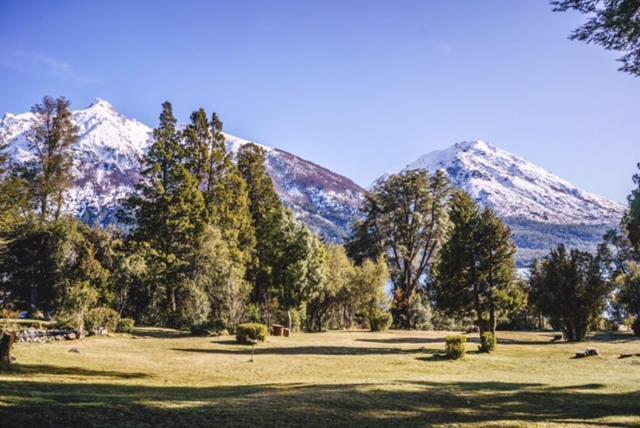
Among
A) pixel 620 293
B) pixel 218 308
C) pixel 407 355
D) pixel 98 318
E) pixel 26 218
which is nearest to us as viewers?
pixel 407 355

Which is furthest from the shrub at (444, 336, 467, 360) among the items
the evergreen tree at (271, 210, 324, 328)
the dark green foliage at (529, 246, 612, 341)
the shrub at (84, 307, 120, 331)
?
the shrub at (84, 307, 120, 331)

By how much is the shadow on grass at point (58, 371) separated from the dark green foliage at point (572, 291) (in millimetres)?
31079

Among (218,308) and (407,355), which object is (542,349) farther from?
(218,308)

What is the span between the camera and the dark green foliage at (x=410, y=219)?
52.3 m

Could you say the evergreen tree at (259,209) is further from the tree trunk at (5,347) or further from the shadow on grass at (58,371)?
the tree trunk at (5,347)

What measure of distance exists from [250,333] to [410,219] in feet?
96.9

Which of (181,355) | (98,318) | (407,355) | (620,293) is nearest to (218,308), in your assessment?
(98,318)

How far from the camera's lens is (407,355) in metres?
25.9

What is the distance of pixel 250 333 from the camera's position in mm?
27984

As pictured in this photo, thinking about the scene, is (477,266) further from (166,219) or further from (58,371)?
(58,371)

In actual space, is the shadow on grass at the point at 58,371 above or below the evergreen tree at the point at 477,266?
below

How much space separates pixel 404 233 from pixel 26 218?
120 feet

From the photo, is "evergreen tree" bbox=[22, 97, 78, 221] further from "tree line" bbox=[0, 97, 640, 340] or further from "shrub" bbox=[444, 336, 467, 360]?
"shrub" bbox=[444, 336, 467, 360]

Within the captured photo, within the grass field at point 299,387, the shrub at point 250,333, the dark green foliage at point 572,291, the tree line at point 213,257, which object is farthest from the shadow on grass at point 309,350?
the dark green foliage at point 572,291
